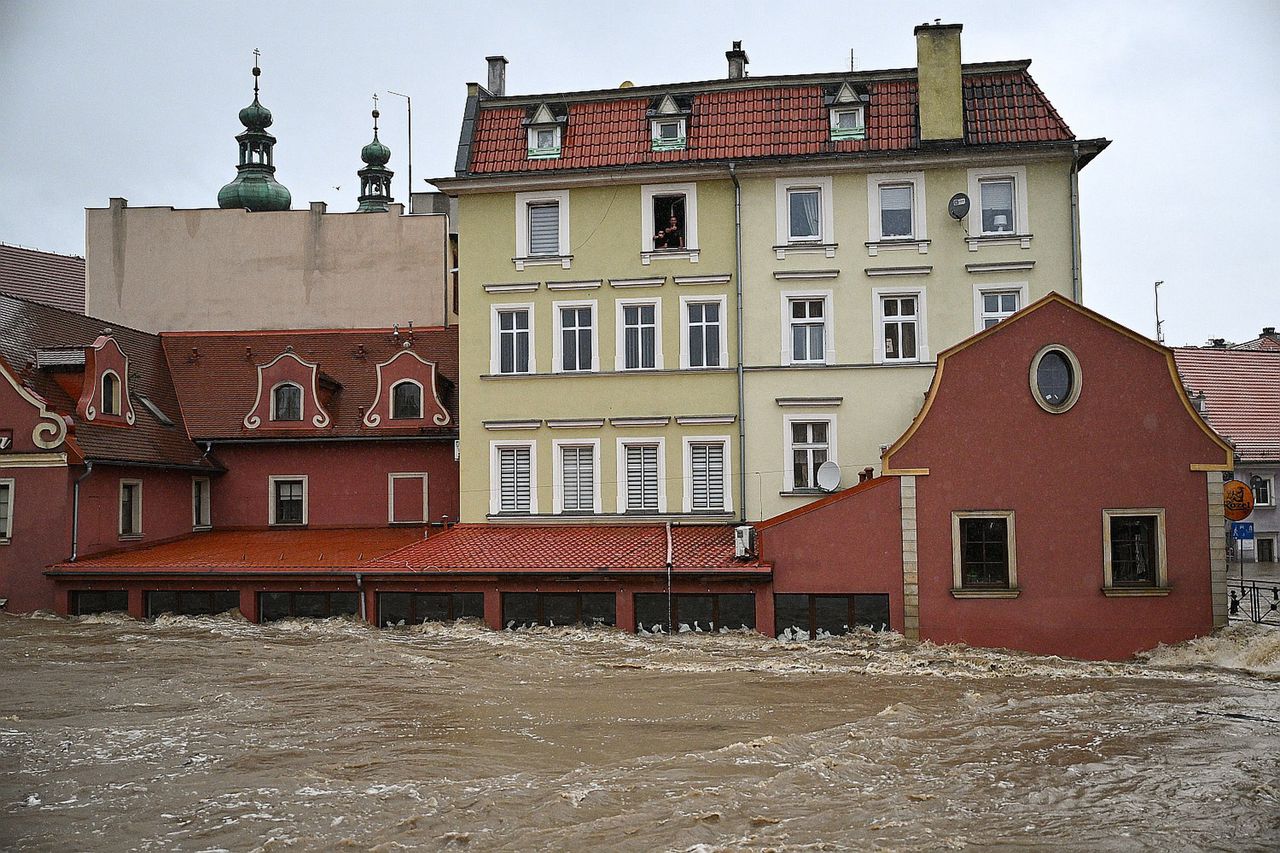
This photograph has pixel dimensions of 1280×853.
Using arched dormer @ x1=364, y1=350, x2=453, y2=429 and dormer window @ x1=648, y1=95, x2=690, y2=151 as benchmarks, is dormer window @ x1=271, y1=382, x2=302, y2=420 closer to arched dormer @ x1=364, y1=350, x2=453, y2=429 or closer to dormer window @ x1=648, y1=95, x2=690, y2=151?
arched dormer @ x1=364, y1=350, x2=453, y2=429

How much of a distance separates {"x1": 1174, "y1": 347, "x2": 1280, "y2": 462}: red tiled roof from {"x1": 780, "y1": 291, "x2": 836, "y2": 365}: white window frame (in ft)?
74.9

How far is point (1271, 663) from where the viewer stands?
21.2 metres

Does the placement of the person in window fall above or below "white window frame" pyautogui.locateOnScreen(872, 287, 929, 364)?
above

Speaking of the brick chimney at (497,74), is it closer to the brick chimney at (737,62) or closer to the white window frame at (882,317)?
the brick chimney at (737,62)

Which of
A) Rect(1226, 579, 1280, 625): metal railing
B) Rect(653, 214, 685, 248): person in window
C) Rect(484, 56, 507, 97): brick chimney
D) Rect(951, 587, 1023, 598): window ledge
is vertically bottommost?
Rect(1226, 579, 1280, 625): metal railing

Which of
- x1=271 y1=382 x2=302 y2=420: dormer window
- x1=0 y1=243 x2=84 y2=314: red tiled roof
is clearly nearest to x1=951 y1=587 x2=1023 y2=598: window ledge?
x1=271 y1=382 x2=302 y2=420: dormer window

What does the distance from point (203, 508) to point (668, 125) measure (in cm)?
1663

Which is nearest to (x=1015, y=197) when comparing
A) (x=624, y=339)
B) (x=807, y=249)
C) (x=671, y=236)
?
(x=807, y=249)

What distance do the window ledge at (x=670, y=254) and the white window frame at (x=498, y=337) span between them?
317cm

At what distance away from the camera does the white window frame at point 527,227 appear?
2872cm

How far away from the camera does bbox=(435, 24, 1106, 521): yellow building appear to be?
90.2 feet

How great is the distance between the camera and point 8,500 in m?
27.1

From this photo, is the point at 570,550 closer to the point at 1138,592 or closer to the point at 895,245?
the point at 895,245

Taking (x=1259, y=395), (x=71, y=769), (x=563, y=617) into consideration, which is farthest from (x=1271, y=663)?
(x=1259, y=395)
